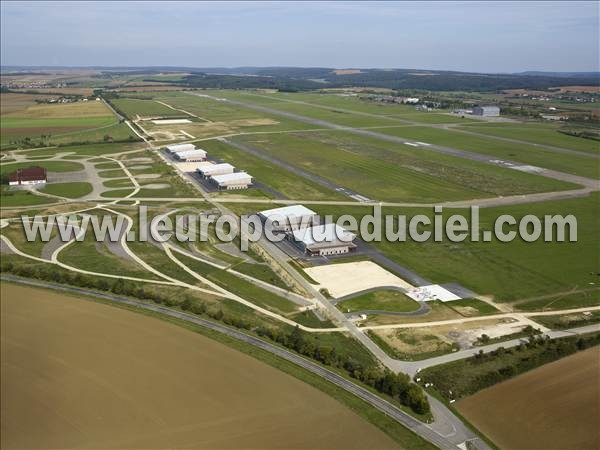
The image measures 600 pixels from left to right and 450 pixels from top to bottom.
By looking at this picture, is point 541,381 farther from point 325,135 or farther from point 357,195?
point 325,135

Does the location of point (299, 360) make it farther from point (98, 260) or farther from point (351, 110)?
point (351, 110)

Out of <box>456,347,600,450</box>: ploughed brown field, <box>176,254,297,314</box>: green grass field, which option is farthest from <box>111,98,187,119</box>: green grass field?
<box>456,347,600,450</box>: ploughed brown field

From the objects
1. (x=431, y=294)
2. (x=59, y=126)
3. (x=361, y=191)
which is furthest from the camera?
(x=59, y=126)

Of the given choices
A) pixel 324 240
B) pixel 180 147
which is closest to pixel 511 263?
pixel 324 240

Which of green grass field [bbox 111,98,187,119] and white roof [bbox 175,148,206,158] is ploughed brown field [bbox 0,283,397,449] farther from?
green grass field [bbox 111,98,187,119]

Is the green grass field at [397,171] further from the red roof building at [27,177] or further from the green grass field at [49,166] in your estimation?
the red roof building at [27,177]

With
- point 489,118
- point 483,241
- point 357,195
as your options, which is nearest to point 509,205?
point 483,241
